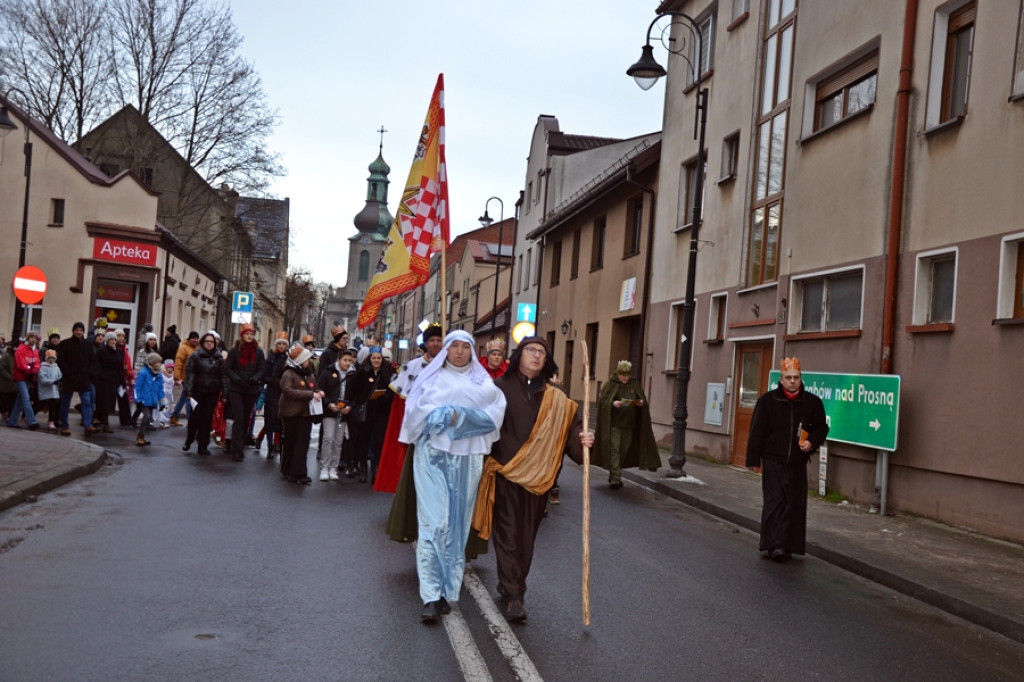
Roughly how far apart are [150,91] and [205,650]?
3656cm

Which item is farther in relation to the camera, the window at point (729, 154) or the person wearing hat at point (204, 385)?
the window at point (729, 154)

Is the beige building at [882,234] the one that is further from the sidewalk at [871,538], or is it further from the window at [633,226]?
the window at [633,226]

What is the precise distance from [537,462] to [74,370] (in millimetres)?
12731

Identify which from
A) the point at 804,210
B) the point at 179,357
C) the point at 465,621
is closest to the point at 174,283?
the point at 179,357

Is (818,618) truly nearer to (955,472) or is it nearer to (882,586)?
(882,586)

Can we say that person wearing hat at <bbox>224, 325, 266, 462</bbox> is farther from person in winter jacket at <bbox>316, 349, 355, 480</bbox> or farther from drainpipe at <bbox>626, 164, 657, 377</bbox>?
drainpipe at <bbox>626, 164, 657, 377</bbox>

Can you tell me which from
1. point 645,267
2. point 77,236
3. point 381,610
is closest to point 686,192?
point 645,267

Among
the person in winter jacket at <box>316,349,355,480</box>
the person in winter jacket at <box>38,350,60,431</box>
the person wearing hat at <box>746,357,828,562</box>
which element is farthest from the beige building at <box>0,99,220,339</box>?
the person wearing hat at <box>746,357,828,562</box>

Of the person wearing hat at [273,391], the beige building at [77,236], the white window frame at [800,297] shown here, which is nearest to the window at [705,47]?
the white window frame at [800,297]

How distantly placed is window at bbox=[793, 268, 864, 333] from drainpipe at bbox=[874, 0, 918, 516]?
0.96 meters

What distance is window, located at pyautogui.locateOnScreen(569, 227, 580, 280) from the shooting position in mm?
33688

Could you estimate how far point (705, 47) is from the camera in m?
23.1

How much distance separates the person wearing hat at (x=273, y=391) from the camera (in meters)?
15.5

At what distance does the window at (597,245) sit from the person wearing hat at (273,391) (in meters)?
15.7
